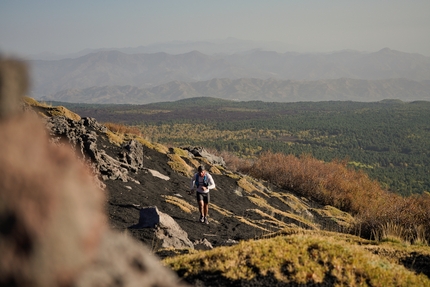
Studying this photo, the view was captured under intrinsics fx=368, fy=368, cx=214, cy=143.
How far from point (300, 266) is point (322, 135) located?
425ft

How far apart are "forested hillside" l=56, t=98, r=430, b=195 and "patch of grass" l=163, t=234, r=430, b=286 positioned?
66235mm

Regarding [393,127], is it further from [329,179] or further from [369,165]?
[329,179]

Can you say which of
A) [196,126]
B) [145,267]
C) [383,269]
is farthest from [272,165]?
[196,126]

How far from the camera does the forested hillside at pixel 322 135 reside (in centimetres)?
9138

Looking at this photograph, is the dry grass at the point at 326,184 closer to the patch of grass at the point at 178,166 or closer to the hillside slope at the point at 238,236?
the hillside slope at the point at 238,236

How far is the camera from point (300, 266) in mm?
7012

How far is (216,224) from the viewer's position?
17906 mm

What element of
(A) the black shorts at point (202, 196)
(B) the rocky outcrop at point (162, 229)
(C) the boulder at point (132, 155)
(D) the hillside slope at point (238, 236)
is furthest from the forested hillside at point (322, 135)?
(B) the rocky outcrop at point (162, 229)

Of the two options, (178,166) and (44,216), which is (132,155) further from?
(44,216)

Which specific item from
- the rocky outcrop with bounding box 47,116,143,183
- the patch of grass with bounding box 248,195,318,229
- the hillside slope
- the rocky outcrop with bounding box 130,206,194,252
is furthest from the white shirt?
the patch of grass with bounding box 248,195,318,229

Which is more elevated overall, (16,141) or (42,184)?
(16,141)

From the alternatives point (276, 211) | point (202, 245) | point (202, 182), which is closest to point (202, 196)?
point (202, 182)

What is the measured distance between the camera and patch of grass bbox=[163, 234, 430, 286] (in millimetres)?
6723

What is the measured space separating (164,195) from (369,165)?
83.0 metres
